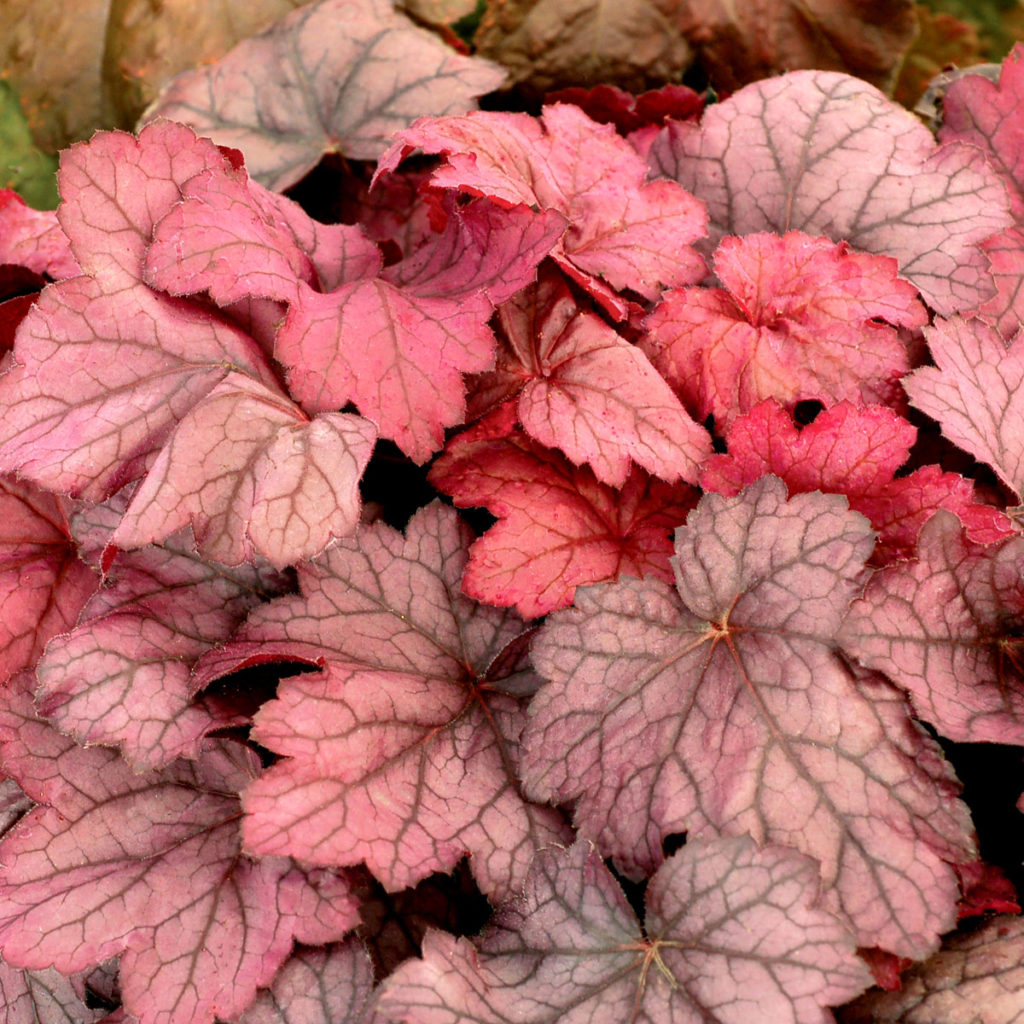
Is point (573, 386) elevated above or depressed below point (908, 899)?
A: above

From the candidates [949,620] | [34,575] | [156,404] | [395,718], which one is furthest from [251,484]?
[949,620]

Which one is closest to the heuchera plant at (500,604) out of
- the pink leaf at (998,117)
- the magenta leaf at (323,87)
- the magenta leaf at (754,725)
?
the magenta leaf at (754,725)

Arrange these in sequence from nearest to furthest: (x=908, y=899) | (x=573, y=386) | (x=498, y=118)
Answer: (x=908, y=899) → (x=573, y=386) → (x=498, y=118)

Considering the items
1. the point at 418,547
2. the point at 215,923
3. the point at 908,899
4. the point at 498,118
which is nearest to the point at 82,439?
the point at 418,547

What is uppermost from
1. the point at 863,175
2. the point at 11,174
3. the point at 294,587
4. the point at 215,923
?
the point at 863,175

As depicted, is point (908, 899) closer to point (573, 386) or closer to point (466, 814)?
point (466, 814)

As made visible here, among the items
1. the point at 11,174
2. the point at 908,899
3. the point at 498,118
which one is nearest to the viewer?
the point at 908,899

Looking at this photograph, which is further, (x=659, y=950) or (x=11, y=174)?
(x=11, y=174)
